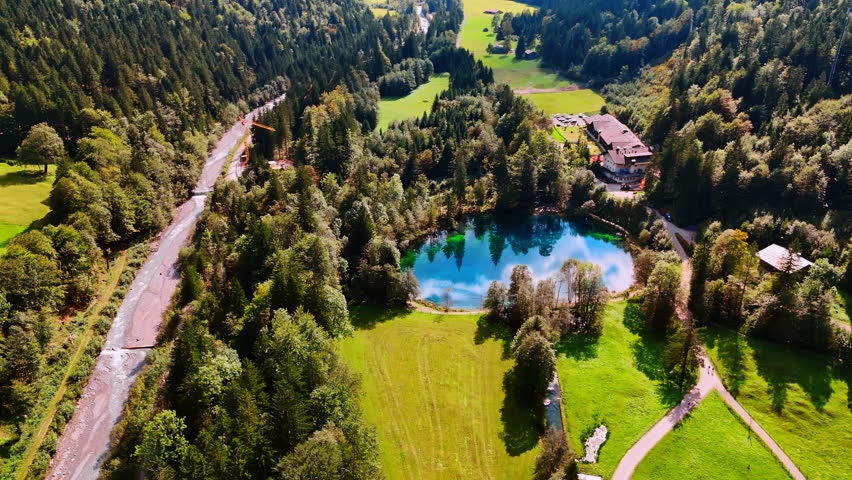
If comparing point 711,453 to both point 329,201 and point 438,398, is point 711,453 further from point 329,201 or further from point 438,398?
point 329,201

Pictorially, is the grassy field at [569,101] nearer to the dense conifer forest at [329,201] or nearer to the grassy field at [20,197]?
the dense conifer forest at [329,201]

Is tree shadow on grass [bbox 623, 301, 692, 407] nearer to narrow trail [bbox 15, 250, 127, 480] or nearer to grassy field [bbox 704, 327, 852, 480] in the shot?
grassy field [bbox 704, 327, 852, 480]

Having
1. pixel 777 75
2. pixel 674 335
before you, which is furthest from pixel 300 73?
pixel 674 335

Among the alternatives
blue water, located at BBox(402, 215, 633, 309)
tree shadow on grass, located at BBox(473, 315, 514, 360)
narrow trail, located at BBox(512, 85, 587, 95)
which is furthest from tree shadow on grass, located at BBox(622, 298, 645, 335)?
narrow trail, located at BBox(512, 85, 587, 95)

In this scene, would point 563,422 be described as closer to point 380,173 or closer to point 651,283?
point 651,283

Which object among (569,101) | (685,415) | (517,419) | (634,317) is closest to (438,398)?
(517,419)

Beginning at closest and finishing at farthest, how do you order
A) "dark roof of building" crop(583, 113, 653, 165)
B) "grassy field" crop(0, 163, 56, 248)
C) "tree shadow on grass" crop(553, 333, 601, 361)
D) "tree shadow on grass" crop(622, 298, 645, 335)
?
"tree shadow on grass" crop(553, 333, 601, 361) < "tree shadow on grass" crop(622, 298, 645, 335) < "grassy field" crop(0, 163, 56, 248) < "dark roof of building" crop(583, 113, 653, 165)

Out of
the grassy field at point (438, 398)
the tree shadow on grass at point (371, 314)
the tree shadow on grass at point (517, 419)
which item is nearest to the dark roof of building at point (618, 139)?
the grassy field at point (438, 398)

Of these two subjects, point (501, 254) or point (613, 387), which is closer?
point (613, 387)
